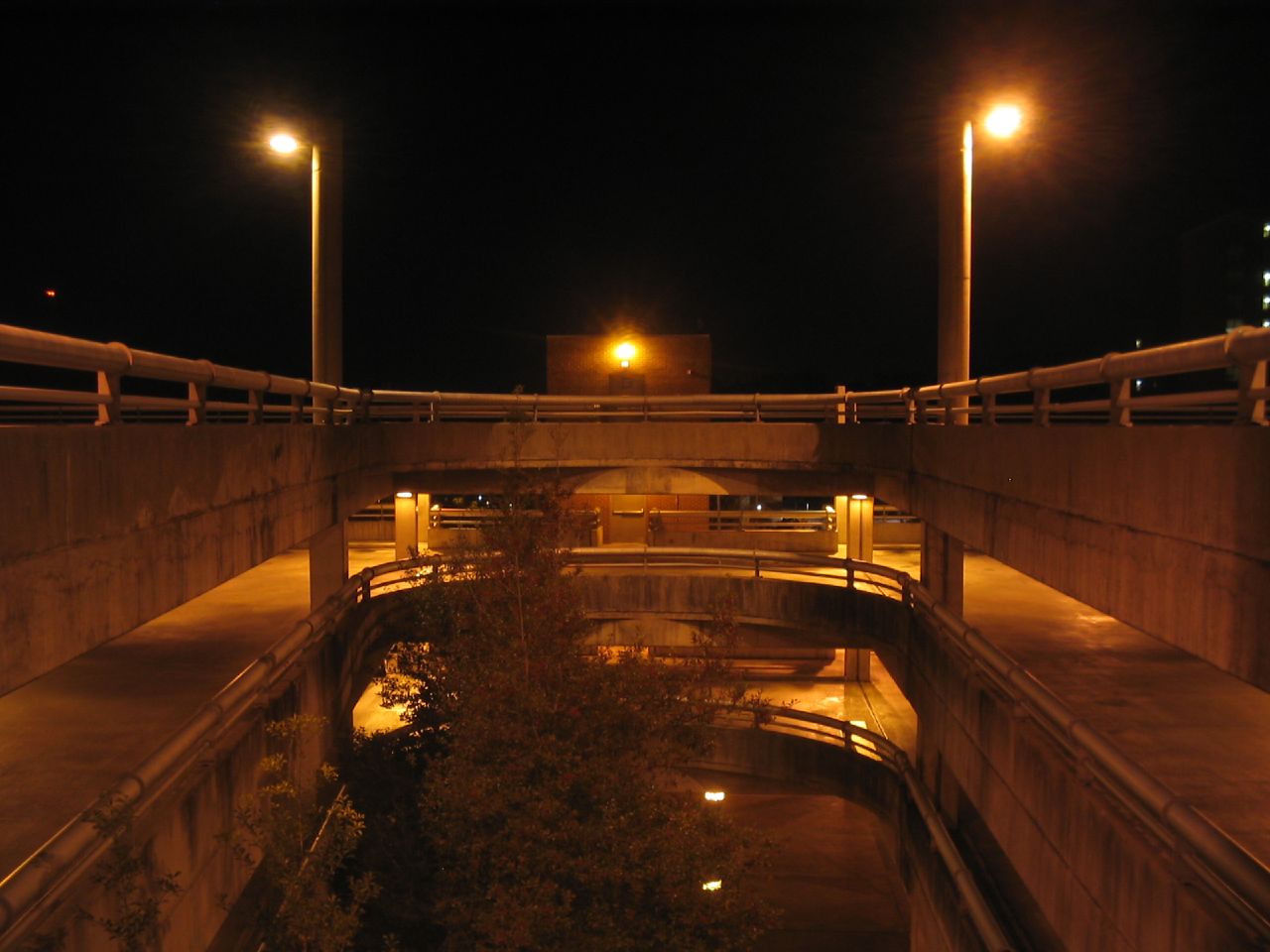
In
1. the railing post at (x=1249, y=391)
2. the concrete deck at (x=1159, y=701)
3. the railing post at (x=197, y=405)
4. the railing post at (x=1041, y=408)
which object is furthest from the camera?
the railing post at (x=1041, y=408)

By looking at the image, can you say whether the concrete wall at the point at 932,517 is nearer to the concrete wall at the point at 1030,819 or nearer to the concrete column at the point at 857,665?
the concrete wall at the point at 1030,819

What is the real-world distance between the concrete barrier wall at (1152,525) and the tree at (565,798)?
11.8 feet

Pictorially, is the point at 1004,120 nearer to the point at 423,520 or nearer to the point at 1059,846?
the point at 1059,846

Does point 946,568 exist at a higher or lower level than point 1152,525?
lower

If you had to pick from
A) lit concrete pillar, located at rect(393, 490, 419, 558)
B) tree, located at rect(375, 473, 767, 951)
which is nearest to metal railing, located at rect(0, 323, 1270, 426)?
tree, located at rect(375, 473, 767, 951)

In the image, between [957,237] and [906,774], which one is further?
[906,774]

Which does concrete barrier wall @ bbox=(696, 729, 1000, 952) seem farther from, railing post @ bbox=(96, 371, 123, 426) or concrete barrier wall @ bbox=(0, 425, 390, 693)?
railing post @ bbox=(96, 371, 123, 426)

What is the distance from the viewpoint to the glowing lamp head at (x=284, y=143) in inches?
558

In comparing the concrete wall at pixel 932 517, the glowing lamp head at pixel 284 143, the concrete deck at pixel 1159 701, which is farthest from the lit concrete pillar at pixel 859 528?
the glowing lamp head at pixel 284 143

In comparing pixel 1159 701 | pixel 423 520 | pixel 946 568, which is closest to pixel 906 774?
pixel 946 568

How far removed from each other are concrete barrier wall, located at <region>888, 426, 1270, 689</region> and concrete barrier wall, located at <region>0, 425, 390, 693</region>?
5.57 metres

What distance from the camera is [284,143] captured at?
14.2 metres

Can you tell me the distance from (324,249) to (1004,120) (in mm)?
9287

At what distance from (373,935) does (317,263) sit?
8775 millimetres
